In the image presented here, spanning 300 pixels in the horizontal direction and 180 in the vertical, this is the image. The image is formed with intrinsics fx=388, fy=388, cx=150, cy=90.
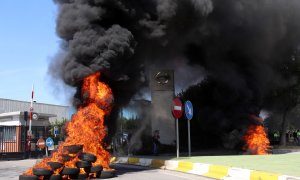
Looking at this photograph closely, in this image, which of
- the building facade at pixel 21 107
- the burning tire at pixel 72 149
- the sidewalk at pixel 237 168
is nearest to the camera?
the sidewalk at pixel 237 168

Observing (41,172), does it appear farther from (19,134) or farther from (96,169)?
(19,134)

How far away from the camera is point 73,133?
12.1 metres

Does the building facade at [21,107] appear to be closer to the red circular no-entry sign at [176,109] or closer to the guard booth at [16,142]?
the guard booth at [16,142]

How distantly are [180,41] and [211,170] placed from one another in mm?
9236

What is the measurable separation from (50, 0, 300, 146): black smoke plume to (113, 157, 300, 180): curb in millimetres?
3095

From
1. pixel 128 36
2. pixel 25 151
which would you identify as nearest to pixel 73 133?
pixel 128 36

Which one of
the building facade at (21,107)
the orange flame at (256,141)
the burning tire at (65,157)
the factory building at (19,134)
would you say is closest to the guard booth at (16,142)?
the factory building at (19,134)

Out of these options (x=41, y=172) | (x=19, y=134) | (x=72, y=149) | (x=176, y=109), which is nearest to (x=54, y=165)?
(x=41, y=172)

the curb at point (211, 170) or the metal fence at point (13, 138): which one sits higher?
the metal fence at point (13, 138)

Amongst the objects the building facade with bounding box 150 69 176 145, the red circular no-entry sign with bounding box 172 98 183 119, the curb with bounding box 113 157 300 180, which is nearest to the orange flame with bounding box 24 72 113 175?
the curb with bounding box 113 157 300 180

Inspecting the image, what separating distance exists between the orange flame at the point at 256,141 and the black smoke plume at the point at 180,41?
1399mm

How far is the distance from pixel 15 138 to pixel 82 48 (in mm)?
14415

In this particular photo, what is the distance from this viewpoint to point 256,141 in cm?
2023

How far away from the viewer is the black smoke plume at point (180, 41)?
13.2m
